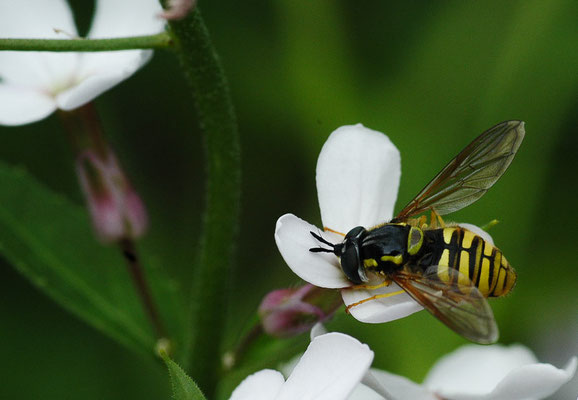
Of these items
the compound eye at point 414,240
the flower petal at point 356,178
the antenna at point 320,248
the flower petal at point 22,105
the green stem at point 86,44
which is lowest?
the compound eye at point 414,240

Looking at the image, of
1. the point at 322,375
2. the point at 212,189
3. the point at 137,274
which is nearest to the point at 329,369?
the point at 322,375

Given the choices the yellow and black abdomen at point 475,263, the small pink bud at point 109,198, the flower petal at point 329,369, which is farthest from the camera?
the small pink bud at point 109,198

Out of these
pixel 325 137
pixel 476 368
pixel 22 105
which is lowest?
pixel 476 368

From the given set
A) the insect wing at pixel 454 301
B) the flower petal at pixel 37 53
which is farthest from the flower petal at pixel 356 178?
the flower petal at pixel 37 53

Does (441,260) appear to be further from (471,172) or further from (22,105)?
(22,105)

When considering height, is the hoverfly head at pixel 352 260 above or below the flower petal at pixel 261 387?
above

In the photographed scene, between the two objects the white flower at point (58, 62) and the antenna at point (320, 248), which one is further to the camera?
the white flower at point (58, 62)

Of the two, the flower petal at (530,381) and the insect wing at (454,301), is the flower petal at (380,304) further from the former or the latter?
the flower petal at (530,381)

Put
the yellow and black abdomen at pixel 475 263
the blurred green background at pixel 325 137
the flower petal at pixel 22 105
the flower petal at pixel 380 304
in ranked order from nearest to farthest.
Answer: the flower petal at pixel 380 304 < the yellow and black abdomen at pixel 475 263 < the flower petal at pixel 22 105 < the blurred green background at pixel 325 137

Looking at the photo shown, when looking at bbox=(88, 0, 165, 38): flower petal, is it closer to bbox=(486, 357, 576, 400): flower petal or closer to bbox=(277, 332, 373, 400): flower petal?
bbox=(277, 332, 373, 400): flower petal
